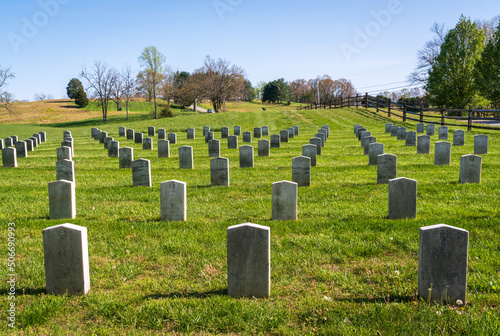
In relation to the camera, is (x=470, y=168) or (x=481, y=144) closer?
(x=470, y=168)

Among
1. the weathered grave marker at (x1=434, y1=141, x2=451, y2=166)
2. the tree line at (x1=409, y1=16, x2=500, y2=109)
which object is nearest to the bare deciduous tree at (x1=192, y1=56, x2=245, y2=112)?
the tree line at (x1=409, y1=16, x2=500, y2=109)

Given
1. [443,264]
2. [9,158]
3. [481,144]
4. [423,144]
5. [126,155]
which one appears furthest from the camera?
[423,144]

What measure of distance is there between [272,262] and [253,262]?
3.19 ft

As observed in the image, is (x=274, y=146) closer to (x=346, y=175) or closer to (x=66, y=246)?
(x=346, y=175)

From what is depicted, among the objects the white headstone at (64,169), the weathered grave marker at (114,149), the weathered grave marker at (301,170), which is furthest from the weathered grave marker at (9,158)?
the weathered grave marker at (301,170)

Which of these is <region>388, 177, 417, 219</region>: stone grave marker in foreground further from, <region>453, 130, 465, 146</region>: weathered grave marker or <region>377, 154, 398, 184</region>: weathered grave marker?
<region>453, 130, 465, 146</region>: weathered grave marker

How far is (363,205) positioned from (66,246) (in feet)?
19.0

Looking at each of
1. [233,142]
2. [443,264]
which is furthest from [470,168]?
[233,142]

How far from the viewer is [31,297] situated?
4.52 meters

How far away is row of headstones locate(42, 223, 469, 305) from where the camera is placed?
4.16 meters

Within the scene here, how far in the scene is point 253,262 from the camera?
4473 mm

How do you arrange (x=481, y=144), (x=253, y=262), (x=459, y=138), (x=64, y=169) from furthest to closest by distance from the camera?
1. (x=459, y=138)
2. (x=481, y=144)
3. (x=64, y=169)
4. (x=253, y=262)

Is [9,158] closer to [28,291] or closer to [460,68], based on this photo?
[28,291]

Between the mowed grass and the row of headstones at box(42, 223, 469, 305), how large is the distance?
0.55 feet
